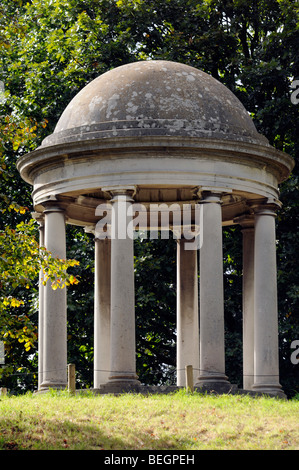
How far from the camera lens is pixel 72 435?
26.8 metres

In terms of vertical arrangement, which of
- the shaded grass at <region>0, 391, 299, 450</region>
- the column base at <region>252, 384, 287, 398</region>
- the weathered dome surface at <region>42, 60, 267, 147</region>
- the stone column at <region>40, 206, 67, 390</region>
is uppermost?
the weathered dome surface at <region>42, 60, 267, 147</region>

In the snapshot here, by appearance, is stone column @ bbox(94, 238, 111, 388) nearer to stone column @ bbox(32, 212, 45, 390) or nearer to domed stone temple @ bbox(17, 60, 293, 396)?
stone column @ bbox(32, 212, 45, 390)

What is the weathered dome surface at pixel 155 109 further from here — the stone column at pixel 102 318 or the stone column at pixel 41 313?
the stone column at pixel 102 318

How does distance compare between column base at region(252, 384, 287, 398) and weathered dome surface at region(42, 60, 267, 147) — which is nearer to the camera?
weathered dome surface at region(42, 60, 267, 147)

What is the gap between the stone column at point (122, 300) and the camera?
33.5 m

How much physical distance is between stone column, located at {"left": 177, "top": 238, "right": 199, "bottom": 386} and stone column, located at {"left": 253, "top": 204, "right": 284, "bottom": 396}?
15.9ft

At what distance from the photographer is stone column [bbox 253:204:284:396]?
3578cm

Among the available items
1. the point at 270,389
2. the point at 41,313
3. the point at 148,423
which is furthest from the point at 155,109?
the point at 148,423

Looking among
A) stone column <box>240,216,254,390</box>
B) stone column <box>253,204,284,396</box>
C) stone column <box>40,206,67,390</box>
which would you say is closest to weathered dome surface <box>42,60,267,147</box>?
stone column <box>253,204,284,396</box>

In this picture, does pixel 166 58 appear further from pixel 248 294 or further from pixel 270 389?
pixel 270 389

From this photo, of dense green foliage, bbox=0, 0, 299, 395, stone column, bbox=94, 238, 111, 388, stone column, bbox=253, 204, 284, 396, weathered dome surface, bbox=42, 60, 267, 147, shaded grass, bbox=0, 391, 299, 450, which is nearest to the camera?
shaded grass, bbox=0, 391, 299, 450

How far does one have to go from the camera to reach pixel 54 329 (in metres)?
35.1

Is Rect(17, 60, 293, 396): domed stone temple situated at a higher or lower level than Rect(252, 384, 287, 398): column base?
higher

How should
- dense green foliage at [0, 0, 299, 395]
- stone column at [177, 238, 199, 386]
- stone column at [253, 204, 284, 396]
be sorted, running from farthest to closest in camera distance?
dense green foliage at [0, 0, 299, 395]
stone column at [177, 238, 199, 386]
stone column at [253, 204, 284, 396]
